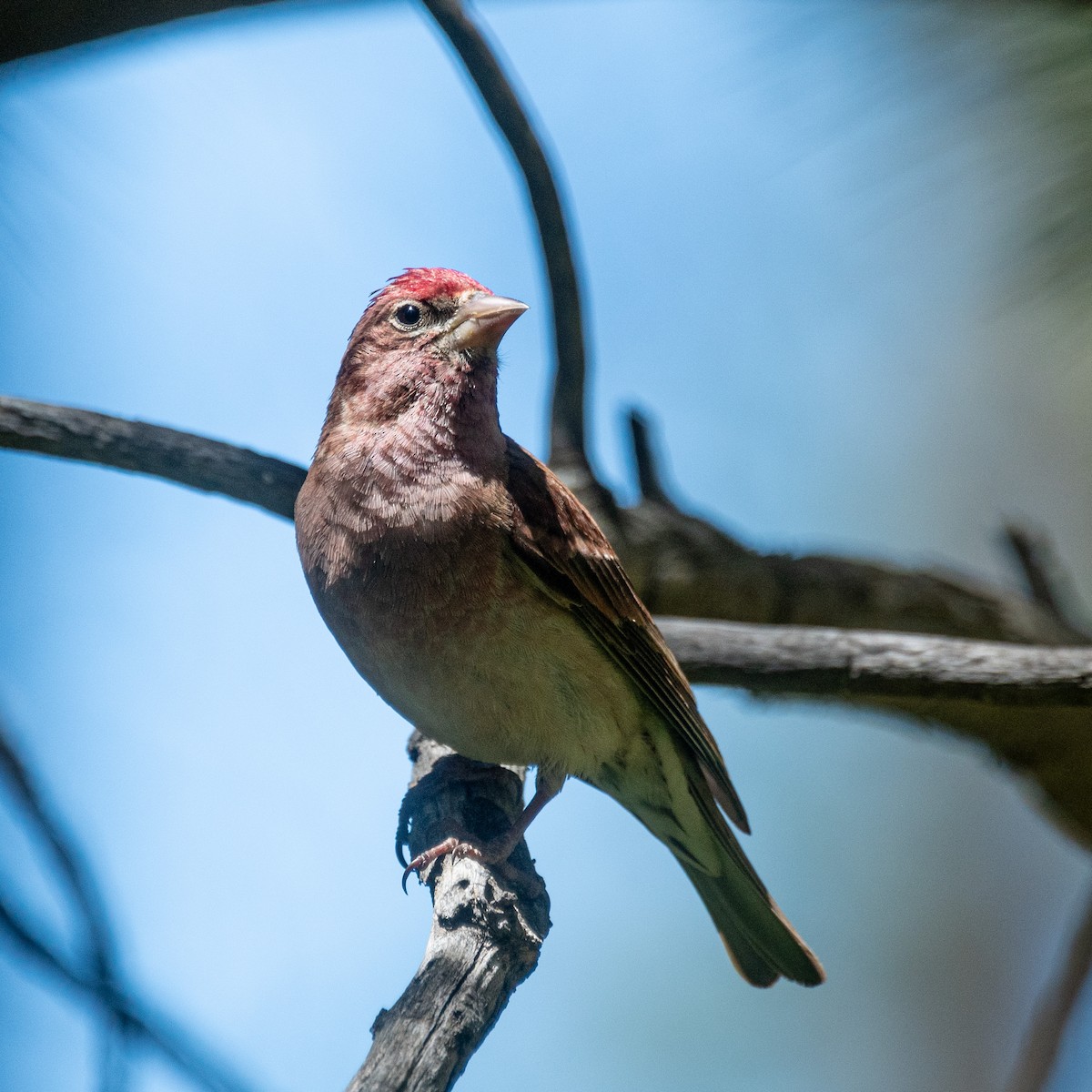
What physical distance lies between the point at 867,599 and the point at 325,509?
8.47 ft

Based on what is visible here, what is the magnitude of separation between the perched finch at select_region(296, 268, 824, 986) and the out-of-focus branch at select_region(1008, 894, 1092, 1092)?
125 centimetres

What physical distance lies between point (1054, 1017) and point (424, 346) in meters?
3.69

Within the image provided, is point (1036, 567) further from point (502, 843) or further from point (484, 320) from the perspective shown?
point (502, 843)

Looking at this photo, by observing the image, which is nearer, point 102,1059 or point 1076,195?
point 102,1059

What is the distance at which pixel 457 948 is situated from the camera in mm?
2631

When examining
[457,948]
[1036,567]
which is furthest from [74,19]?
[1036,567]

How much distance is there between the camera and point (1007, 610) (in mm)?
5094

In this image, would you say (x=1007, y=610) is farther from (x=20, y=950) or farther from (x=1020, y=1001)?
(x=1020, y=1001)

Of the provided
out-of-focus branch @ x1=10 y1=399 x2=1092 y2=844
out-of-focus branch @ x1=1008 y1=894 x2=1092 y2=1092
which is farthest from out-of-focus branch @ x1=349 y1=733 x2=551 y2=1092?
out-of-focus branch @ x1=1008 y1=894 x2=1092 y2=1092

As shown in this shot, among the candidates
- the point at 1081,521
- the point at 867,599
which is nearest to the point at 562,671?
the point at 867,599

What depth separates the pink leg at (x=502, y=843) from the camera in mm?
3211

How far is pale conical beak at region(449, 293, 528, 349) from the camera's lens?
368 cm

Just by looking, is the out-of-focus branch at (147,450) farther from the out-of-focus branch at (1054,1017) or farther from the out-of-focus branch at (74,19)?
the out-of-focus branch at (1054,1017)

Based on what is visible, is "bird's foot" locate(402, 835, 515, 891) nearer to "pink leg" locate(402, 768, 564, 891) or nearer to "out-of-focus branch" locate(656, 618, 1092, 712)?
"pink leg" locate(402, 768, 564, 891)
